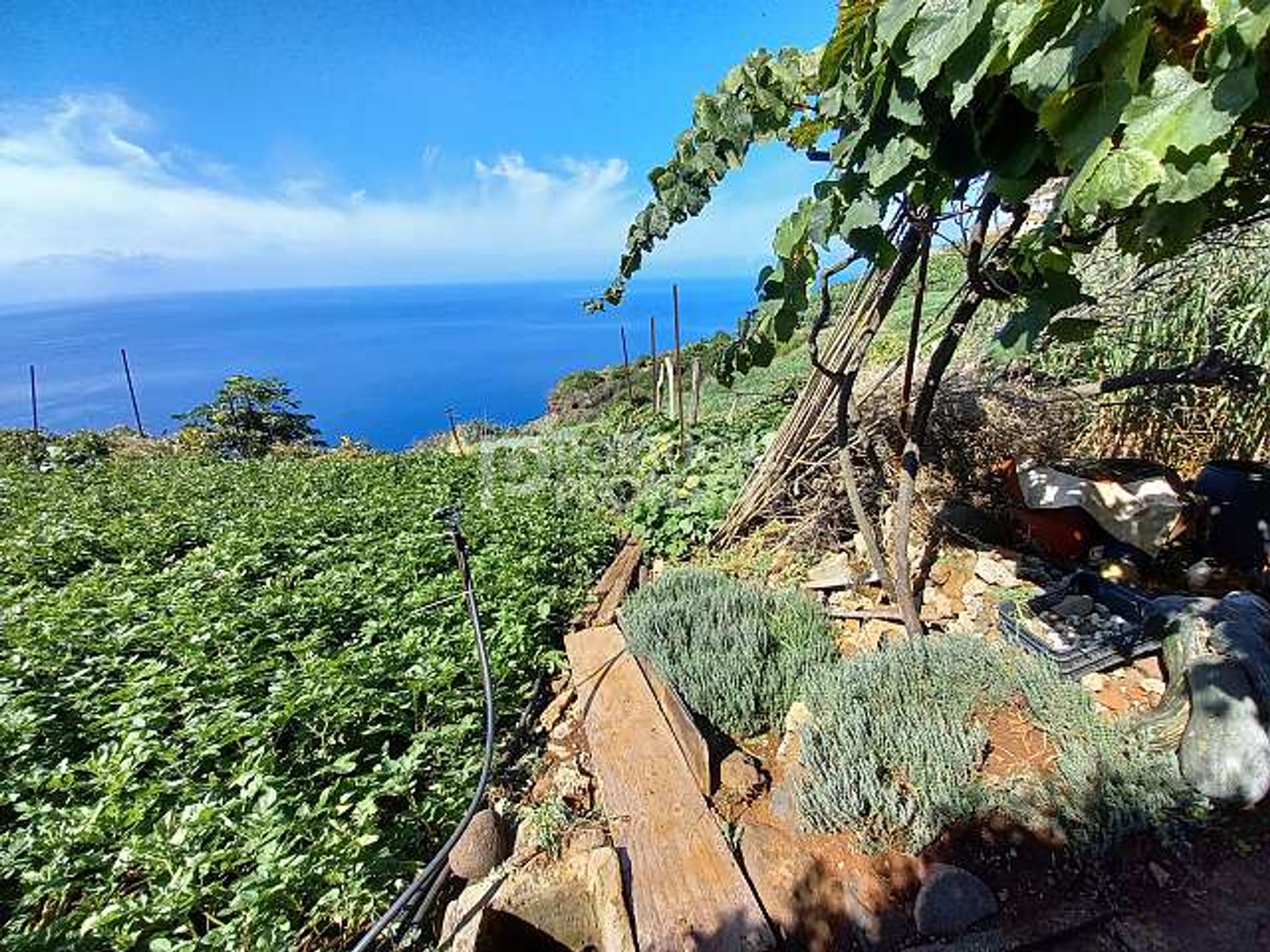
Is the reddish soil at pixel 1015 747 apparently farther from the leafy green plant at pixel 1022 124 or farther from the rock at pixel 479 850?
the rock at pixel 479 850

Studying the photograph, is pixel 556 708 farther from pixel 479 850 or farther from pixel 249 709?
pixel 249 709

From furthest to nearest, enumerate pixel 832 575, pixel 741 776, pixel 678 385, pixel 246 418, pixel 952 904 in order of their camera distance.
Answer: pixel 246 418 → pixel 678 385 → pixel 832 575 → pixel 741 776 → pixel 952 904

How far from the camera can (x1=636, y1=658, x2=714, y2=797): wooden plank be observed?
1.96 meters

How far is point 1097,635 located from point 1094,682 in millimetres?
198

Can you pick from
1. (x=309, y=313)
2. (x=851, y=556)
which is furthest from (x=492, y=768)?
(x=309, y=313)

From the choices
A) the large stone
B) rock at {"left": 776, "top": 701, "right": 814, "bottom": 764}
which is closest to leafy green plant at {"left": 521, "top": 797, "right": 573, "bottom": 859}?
the large stone

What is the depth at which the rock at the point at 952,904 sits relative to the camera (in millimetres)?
1465

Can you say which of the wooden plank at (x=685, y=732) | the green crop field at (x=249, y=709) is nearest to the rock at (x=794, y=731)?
the wooden plank at (x=685, y=732)

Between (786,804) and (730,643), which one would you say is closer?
(786,804)

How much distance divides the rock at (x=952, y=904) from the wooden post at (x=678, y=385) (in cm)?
366

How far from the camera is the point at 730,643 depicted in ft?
8.19

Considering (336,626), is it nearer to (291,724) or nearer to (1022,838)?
(291,724)

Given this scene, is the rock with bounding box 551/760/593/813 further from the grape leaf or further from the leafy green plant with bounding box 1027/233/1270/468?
the leafy green plant with bounding box 1027/233/1270/468

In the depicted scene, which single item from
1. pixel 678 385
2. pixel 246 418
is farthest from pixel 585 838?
pixel 246 418
